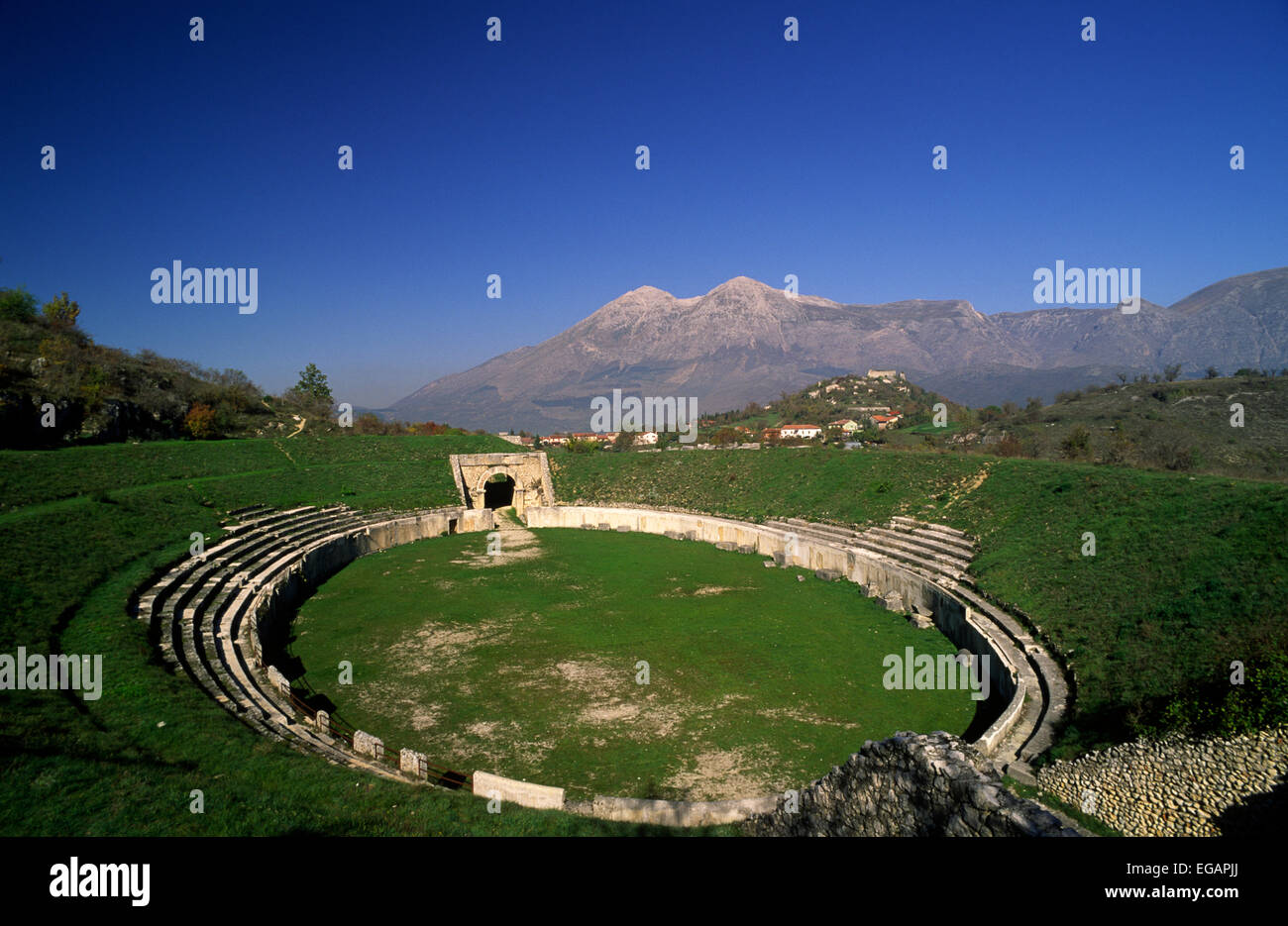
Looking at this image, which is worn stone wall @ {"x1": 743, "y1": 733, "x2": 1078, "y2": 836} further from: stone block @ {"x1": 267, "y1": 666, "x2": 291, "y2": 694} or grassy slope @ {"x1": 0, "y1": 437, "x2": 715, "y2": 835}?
stone block @ {"x1": 267, "y1": 666, "x2": 291, "y2": 694}

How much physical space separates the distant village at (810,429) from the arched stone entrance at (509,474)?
10.3 metres

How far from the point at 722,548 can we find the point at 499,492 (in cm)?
2472

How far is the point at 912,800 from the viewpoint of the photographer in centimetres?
777

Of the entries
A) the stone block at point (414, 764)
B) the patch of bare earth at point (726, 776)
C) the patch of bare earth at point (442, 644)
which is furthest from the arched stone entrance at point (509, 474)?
the patch of bare earth at point (726, 776)

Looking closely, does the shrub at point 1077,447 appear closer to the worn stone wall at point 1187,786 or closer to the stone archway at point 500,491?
the worn stone wall at point 1187,786

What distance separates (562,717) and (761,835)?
6473 millimetres

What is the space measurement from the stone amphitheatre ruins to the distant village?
78.4 feet

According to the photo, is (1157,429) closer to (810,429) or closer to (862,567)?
(862,567)

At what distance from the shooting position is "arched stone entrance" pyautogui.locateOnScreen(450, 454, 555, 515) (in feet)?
143

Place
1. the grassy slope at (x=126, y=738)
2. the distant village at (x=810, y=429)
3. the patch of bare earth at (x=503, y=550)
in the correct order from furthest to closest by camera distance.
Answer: the distant village at (x=810, y=429), the patch of bare earth at (x=503, y=550), the grassy slope at (x=126, y=738)

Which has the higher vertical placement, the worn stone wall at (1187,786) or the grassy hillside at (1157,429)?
the grassy hillside at (1157,429)

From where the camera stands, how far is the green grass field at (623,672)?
495 inches

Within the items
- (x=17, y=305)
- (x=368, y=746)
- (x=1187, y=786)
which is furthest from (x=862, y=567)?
(x=17, y=305)
